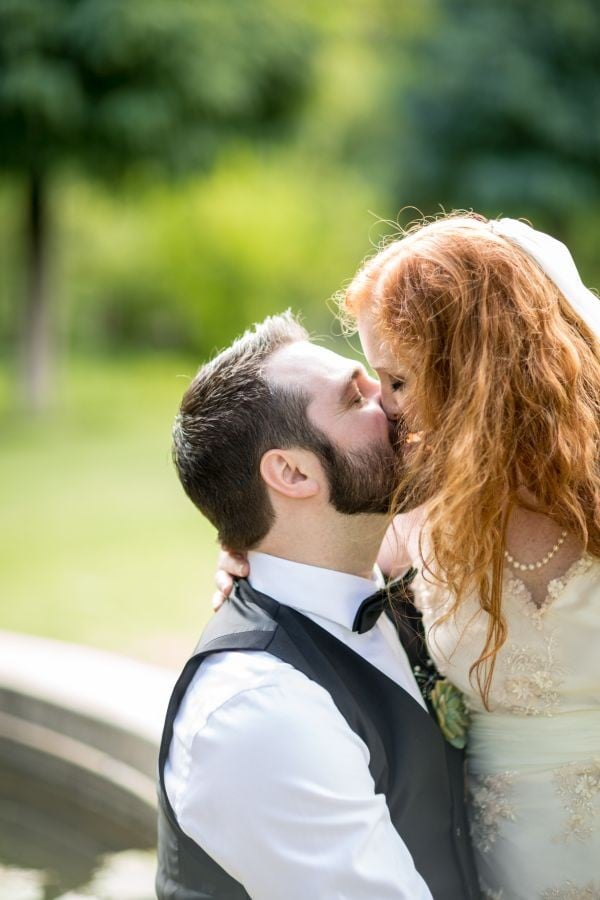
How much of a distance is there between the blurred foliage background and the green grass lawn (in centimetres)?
3

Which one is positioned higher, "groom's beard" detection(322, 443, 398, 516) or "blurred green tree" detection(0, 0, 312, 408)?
"blurred green tree" detection(0, 0, 312, 408)

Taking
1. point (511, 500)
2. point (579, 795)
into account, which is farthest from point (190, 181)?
point (579, 795)

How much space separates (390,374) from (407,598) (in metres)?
0.54

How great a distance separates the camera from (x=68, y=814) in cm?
360

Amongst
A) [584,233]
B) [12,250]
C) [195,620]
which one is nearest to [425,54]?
[584,233]

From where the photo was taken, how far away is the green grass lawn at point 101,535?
6508mm

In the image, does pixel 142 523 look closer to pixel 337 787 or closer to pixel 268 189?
pixel 337 787

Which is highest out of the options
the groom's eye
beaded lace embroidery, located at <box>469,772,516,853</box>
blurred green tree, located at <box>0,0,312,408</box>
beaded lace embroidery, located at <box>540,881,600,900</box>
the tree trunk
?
blurred green tree, located at <box>0,0,312,408</box>

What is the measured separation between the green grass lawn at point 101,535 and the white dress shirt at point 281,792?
1508mm

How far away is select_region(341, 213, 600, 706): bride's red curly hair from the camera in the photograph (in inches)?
85.6

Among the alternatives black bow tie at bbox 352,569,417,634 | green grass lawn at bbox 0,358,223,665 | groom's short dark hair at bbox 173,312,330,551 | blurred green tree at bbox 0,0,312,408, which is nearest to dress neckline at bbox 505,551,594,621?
black bow tie at bbox 352,569,417,634

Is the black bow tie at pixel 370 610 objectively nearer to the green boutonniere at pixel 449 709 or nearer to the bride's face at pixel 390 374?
the green boutonniere at pixel 449 709

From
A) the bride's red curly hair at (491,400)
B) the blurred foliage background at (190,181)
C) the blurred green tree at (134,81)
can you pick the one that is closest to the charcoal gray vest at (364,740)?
→ the bride's red curly hair at (491,400)

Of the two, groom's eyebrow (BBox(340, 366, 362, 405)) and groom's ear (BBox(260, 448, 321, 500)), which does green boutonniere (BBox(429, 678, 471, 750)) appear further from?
groom's eyebrow (BBox(340, 366, 362, 405))
